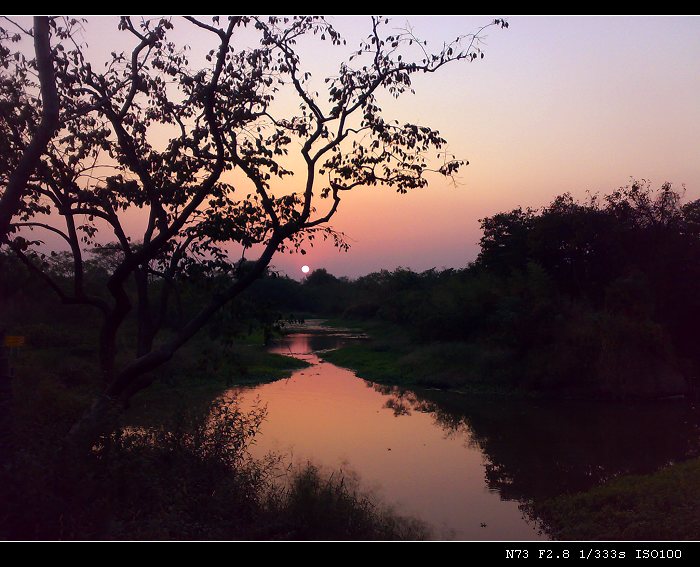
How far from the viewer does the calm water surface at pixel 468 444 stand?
464 inches

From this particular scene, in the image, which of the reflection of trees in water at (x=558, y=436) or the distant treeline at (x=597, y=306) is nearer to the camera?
the reflection of trees in water at (x=558, y=436)

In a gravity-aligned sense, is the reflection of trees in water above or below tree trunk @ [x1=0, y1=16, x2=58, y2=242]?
below

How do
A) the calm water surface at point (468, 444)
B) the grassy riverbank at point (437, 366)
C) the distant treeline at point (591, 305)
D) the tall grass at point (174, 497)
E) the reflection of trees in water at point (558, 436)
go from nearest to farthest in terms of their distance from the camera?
the tall grass at point (174, 497) < the calm water surface at point (468, 444) < the reflection of trees in water at point (558, 436) < the distant treeline at point (591, 305) < the grassy riverbank at point (437, 366)

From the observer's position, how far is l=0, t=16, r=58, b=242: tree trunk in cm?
679

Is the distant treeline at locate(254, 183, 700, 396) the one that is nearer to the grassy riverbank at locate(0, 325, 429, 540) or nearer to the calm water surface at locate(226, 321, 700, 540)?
the calm water surface at locate(226, 321, 700, 540)

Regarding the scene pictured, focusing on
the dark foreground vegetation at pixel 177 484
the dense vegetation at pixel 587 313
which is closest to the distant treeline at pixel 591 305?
the dense vegetation at pixel 587 313

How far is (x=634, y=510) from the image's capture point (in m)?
9.27

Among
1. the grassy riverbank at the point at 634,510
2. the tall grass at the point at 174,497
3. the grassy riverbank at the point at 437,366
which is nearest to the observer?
the tall grass at the point at 174,497

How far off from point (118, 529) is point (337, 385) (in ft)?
65.2

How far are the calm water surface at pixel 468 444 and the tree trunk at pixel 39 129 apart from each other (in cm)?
623

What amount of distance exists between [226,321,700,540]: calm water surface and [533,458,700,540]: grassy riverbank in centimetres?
54

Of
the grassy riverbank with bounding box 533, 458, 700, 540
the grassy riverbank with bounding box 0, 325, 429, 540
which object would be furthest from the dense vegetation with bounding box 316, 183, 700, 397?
the grassy riverbank with bounding box 0, 325, 429, 540

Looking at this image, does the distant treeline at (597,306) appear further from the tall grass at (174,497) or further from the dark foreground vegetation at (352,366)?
the tall grass at (174,497)
